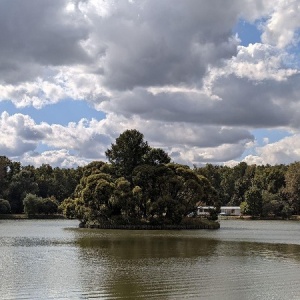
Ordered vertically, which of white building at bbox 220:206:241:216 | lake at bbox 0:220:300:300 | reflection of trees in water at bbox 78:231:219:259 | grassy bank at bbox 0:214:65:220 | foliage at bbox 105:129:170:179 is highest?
foliage at bbox 105:129:170:179

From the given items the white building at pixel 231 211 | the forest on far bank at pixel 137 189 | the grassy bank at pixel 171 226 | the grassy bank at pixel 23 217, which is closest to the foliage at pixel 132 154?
the forest on far bank at pixel 137 189

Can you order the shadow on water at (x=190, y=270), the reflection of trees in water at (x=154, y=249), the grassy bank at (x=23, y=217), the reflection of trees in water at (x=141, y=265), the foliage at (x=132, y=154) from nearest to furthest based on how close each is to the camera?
1. the shadow on water at (x=190, y=270)
2. the reflection of trees in water at (x=141, y=265)
3. the reflection of trees in water at (x=154, y=249)
4. the foliage at (x=132, y=154)
5. the grassy bank at (x=23, y=217)

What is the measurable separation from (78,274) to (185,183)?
6379 cm

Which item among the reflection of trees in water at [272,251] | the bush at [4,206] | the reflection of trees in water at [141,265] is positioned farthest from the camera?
the bush at [4,206]

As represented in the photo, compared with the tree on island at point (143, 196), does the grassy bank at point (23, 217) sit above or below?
below

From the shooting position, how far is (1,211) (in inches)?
5989

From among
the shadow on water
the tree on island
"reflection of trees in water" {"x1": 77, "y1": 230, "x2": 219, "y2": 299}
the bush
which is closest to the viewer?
the shadow on water

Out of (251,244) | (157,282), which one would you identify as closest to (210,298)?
(157,282)

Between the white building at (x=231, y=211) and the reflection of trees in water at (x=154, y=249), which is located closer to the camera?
the reflection of trees in water at (x=154, y=249)

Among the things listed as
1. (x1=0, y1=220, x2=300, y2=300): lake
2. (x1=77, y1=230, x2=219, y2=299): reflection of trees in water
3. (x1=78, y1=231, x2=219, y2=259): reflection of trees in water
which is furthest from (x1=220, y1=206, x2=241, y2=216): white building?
(x1=0, y1=220, x2=300, y2=300): lake

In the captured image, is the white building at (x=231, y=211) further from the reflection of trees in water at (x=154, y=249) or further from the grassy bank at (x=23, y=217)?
the reflection of trees in water at (x=154, y=249)

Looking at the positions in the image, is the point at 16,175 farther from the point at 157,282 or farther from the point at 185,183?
the point at 157,282

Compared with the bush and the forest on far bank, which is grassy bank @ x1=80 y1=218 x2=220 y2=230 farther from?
the bush

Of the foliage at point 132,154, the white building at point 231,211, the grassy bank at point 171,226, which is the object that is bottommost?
the grassy bank at point 171,226
